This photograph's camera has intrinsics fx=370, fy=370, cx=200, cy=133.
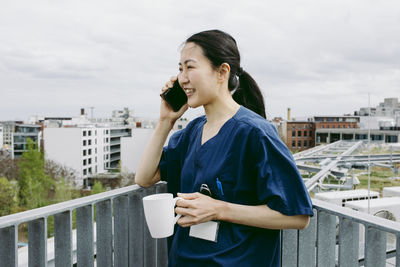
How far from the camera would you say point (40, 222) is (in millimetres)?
1340

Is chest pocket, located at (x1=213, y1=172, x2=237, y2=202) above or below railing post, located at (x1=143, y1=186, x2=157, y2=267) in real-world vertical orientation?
above

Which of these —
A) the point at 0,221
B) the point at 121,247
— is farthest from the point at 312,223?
the point at 0,221

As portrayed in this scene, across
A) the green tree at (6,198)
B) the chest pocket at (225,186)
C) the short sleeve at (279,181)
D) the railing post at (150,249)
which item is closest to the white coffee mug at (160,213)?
the chest pocket at (225,186)

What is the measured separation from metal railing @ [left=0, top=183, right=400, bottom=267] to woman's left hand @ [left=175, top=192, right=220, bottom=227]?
0.54m

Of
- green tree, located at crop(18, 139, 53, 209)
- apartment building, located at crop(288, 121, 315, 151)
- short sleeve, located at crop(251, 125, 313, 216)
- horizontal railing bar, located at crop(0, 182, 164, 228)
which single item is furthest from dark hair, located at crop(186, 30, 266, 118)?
apartment building, located at crop(288, 121, 315, 151)

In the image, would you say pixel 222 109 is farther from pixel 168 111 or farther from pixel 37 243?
pixel 37 243

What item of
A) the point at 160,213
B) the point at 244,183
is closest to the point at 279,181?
the point at 244,183

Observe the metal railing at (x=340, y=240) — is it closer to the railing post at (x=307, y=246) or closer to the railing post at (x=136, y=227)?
the railing post at (x=307, y=246)

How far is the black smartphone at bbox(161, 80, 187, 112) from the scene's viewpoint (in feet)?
5.32

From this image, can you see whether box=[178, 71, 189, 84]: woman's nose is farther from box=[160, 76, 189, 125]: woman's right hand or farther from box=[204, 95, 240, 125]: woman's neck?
box=[160, 76, 189, 125]: woman's right hand

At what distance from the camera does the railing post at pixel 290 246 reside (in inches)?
60.5

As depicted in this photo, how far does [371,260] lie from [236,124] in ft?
2.17

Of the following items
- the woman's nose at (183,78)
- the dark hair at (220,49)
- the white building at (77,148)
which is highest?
the dark hair at (220,49)

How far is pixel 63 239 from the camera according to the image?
4.82 ft
